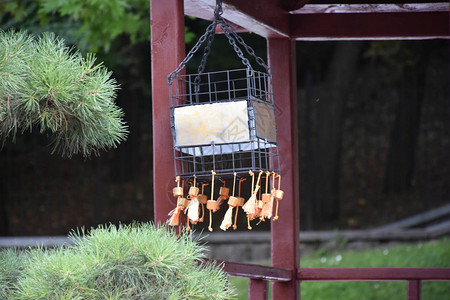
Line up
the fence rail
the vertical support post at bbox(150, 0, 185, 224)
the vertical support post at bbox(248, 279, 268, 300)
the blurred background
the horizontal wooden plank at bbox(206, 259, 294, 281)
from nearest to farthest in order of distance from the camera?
the vertical support post at bbox(150, 0, 185, 224) < the horizontal wooden plank at bbox(206, 259, 294, 281) < the vertical support post at bbox(248, 279, 268, 300) < the fence rail < the blurred background

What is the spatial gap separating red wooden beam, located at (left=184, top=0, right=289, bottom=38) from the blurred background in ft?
12.5

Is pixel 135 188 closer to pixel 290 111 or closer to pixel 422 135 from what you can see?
pixel 422 135

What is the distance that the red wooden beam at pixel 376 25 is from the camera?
3703 millimetres

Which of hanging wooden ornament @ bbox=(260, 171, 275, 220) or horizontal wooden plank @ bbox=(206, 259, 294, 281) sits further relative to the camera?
horizontal wooden plank @ bbox=(206, 259, 294, 281)

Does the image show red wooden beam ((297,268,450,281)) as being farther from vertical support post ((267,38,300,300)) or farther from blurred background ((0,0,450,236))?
blurred background ((0,0,450,236))

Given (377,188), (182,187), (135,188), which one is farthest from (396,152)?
(182,187)

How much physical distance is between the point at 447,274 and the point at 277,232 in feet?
2.91

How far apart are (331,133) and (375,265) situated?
8.53 feet

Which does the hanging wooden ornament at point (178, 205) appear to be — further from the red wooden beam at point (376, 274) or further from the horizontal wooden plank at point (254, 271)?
the red wooden beam at point (376, 274)

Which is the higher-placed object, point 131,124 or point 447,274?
point 131,124

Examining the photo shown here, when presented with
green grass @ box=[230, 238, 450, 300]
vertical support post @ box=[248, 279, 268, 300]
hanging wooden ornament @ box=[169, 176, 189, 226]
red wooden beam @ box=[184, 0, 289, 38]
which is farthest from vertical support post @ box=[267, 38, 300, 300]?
green grass @ box=[230, 238, 450, 300]

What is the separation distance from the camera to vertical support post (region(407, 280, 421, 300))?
11.9ft

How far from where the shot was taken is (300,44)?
8.90 metres

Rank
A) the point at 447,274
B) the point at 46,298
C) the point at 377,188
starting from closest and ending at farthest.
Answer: the point at 46,298, the point at 447,274, the point at 377,188
